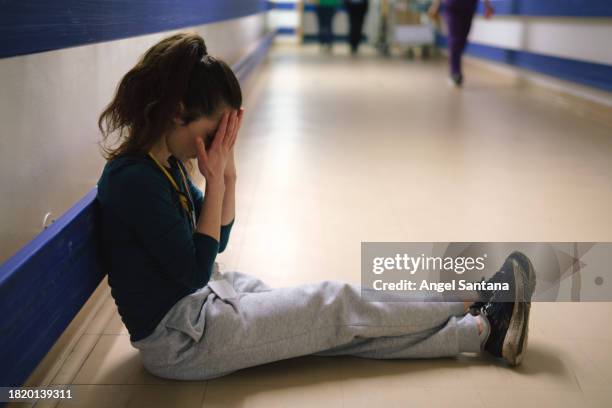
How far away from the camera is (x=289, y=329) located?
1758 millimetres

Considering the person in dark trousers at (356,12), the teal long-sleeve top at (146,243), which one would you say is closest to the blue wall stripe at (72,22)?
the teal long-sleeve top at (146,243)

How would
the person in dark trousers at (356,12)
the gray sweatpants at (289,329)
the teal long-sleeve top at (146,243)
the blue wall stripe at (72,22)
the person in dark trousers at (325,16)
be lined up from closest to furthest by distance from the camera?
the blue wall stripe at (72,22), the teal long-sleeve top at (146,243), the gray sweatpants at (289,329), the person in dark trousers at (356,12), the person in dark trousers at (325,16)

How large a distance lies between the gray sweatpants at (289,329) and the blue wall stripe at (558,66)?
498 centimetres

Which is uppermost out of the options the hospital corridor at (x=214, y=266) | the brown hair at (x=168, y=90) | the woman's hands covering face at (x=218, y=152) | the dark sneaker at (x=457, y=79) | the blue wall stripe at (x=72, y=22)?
the blue wall stripe at (x=72, y=22)

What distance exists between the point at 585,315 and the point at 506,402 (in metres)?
0.64

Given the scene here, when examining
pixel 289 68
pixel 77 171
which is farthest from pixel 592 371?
pixel 289 68

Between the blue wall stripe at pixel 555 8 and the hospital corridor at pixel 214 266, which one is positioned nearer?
the hospital corridor at pixel 214 266

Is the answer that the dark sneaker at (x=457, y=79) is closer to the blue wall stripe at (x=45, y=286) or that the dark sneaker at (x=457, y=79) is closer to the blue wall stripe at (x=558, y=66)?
the blue wall stripe at (x=558, y=66)

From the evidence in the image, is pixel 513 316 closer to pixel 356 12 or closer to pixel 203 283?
pixel 203 283

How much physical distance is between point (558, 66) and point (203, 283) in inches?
263

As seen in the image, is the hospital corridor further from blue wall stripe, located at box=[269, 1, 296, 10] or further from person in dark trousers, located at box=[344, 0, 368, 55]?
blue wall stripe, located at box=[269, 1, 296, 10]

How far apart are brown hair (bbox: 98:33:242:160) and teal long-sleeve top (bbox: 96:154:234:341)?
0.08 meters

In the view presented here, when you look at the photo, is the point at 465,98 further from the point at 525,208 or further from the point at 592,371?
the point at 592,371

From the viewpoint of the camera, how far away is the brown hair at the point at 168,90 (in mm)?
1558
